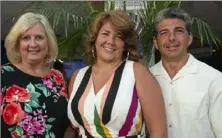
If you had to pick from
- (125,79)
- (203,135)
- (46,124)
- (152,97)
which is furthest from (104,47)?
(203,135)

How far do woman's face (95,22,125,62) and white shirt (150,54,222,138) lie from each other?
1.37 feet

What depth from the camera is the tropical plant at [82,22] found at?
3.14 m

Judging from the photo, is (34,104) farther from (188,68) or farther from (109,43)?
(188,68)

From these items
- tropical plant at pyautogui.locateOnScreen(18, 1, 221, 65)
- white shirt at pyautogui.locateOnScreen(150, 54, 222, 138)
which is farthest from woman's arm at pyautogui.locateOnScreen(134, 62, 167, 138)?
tropical plant at pyautogui.locateOnScreen(18, 1, 221, 65)

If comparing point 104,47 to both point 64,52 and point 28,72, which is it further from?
point 64,52

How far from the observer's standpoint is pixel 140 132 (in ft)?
7.72

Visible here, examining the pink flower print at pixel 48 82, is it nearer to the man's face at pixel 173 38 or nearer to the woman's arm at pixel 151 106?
the woman's arm at pixel 151 106

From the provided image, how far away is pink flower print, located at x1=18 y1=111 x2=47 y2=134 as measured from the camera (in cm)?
245

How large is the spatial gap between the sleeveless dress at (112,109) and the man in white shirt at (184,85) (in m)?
0.29

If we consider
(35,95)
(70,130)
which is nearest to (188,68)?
(70,130)

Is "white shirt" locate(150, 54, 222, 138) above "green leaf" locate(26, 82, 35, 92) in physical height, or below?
→ below

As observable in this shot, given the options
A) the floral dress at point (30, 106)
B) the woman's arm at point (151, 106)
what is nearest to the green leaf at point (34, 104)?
the floral dress at point (30, 106)

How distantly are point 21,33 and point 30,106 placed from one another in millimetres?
512

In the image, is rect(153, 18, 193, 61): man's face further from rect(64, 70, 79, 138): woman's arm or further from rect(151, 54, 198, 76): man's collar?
rect(64, 70, 79, 138): woman's arm
